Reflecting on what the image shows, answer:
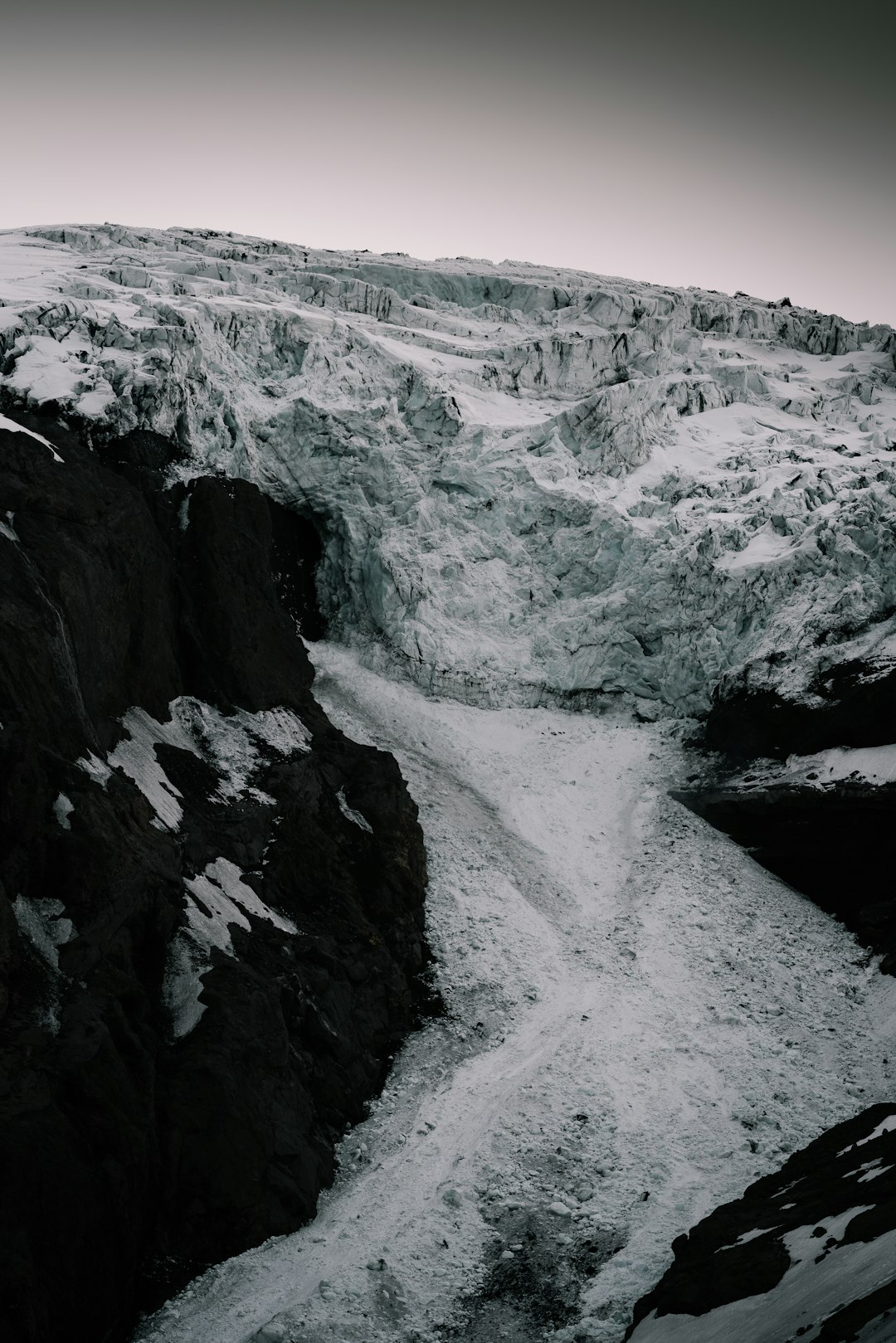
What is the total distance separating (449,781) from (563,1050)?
13.3 m

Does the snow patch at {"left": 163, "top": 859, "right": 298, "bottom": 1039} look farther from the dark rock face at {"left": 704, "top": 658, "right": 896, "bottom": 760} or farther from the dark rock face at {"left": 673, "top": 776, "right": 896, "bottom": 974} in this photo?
the dark rock face at {"left": 704, "top": 658, "right": 896, "bottom": 760}

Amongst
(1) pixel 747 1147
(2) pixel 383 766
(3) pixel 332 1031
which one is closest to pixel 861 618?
(2) pixel 383 766

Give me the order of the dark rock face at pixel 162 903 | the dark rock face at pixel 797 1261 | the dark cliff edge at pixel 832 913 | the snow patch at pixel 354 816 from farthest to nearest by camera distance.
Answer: the snow patch at pixel 354 816 < the dark rock face at pixel 162 903 < the dark cliff edge at pixel 832 913 < the dark rock face at pixel 797 1261

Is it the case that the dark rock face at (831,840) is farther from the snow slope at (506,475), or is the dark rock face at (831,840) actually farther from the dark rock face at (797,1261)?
the dark rock face at (797,1261)

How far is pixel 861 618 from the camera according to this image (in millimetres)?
38125

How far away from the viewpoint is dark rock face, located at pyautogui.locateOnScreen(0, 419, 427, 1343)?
16047mm

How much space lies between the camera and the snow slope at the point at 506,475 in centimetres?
3909

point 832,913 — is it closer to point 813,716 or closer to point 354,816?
point 813,716

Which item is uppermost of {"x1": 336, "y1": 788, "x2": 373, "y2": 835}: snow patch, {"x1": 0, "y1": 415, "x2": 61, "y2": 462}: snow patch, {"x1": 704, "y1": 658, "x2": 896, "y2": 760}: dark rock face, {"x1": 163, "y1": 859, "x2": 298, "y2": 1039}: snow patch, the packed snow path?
{"x1": 0, "y1": 415, "x2": 61, "y2": 462}: snow patch

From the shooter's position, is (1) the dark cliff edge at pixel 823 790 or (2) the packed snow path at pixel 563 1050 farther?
(1) the dark cliff edge at pixel 823 790

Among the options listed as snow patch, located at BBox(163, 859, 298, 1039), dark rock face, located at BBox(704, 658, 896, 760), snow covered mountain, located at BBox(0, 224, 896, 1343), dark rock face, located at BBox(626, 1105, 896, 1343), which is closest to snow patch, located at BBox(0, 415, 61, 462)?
snow covered mountain, located at BBox(0, 224, 896, 1343)

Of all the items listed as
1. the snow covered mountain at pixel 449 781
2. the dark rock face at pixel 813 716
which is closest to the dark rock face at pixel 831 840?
the snow covered mountain at pixel 449 781

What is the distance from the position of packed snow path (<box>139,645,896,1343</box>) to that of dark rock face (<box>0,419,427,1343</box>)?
1345 millimetres

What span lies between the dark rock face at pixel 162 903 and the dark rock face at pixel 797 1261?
775cm
